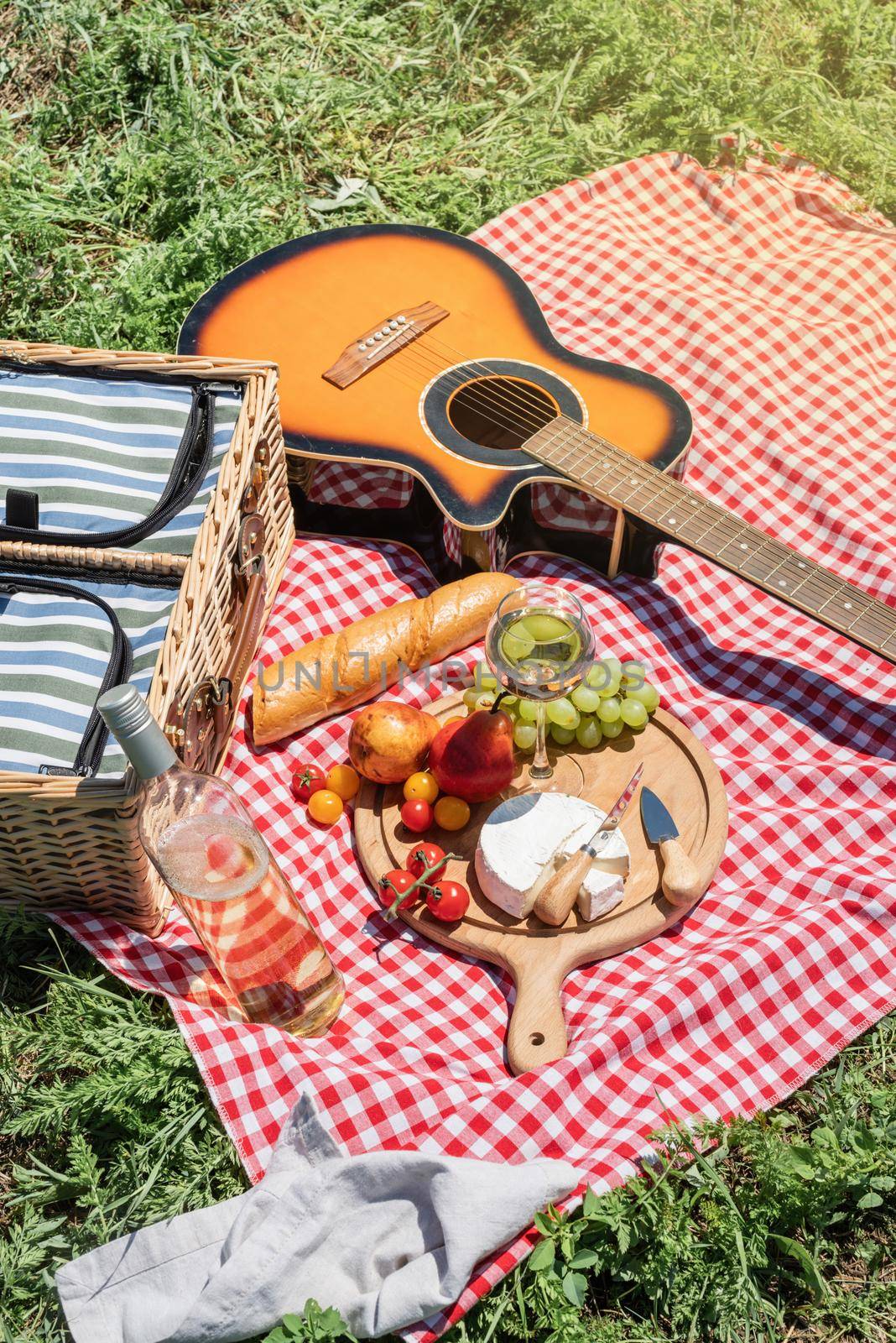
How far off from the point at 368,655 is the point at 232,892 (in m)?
0.93

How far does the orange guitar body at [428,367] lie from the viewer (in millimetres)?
3275

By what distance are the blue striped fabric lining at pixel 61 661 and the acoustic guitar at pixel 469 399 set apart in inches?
35.1

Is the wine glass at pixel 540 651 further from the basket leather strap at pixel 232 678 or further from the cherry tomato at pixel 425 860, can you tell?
the basket leather strap at pixel 232 678

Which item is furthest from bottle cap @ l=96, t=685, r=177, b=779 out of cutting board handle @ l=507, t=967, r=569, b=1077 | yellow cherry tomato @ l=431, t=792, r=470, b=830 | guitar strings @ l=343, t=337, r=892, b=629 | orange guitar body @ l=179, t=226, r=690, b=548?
guitar strings @ l=343, t=337, r=892, b=629

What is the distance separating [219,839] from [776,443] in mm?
2309

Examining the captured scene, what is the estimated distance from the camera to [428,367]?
354 centimetres

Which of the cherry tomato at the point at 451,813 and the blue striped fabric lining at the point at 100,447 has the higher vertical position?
the blue striped fabric lining at the point at 100,447

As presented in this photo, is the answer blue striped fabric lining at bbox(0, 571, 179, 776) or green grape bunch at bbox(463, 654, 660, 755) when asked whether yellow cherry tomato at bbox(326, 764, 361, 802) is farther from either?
blue striped fabric lining at bbox(0, 571, 179, 776)

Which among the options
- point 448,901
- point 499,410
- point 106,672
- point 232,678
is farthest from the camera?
point 499,410

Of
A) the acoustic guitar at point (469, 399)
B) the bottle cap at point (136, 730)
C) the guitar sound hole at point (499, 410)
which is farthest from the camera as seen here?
the guitar sound hole at point (499, 410)

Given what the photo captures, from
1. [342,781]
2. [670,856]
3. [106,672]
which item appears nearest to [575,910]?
[670,856]

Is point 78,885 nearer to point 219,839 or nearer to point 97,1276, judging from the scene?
point 219,839

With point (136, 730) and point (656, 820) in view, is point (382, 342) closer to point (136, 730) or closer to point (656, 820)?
point (656, 820)

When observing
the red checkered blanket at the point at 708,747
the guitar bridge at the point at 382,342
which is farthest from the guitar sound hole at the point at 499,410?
the red checkered blanket at the point at 708,747
